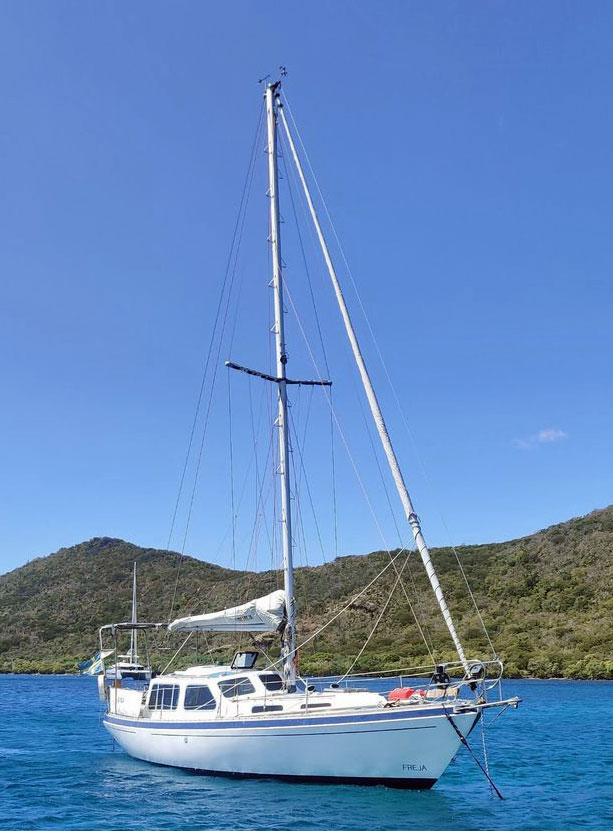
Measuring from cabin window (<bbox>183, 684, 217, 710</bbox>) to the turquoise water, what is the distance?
2010 millimetres

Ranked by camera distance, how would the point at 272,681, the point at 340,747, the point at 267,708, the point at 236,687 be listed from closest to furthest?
the point at 340,747 < the point at 267,708 < the point at 236,687 < the point at 272,681

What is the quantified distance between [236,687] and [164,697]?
10.8 ft

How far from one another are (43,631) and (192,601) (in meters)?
23.5

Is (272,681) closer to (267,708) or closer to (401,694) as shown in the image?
(267,708)

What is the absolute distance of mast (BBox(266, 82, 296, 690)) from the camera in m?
23.4

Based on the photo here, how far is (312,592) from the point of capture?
8525 centimetres

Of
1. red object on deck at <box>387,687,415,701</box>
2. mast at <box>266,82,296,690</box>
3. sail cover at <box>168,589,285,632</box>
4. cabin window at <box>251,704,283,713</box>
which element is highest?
mast at <box>266,82,296,690</box>

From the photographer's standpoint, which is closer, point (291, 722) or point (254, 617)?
point (291, 722)

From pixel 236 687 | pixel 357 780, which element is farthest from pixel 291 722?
pixel 236 687

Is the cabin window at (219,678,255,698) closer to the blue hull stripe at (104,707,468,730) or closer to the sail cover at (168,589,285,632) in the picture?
the blue hull stripe at (104,707,468,730)

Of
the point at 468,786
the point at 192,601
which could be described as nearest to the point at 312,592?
the point at 192,601

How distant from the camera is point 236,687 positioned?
2247 cm

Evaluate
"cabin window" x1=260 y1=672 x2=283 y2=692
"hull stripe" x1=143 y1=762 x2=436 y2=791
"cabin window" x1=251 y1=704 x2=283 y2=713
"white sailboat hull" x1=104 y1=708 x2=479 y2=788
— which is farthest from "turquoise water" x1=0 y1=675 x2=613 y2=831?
"cabin window" x1=260 y1=672 x2=283 y2=692

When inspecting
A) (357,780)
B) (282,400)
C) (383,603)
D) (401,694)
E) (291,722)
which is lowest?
(357,780)
